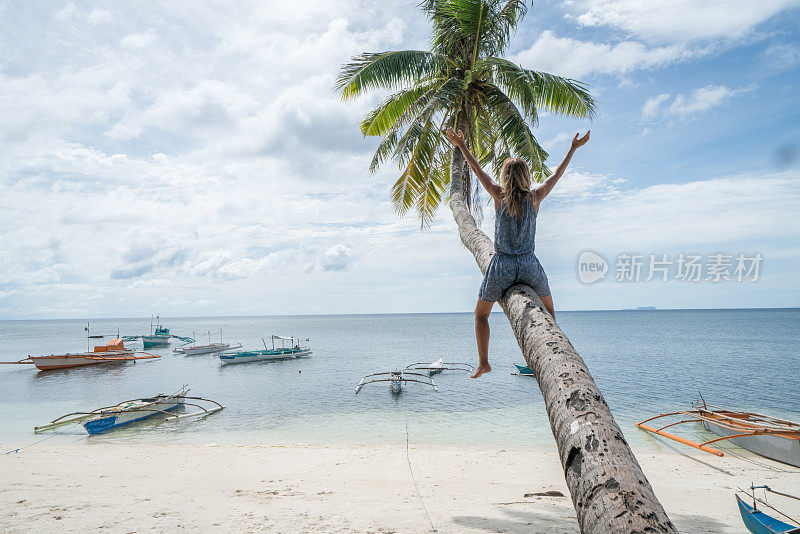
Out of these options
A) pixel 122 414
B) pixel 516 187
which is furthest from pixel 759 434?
pixel 122 414

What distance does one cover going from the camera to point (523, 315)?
2814 mm

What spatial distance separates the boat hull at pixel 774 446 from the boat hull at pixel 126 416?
2267cm

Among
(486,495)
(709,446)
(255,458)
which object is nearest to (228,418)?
(255,458)

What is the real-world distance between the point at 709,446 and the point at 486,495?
996cm

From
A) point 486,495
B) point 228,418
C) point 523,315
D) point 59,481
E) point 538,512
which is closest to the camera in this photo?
point 523,315

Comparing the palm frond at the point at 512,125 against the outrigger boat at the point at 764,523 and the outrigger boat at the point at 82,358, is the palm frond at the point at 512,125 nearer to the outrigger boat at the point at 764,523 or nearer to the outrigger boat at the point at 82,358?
the outrigger boat at the point at 764,523

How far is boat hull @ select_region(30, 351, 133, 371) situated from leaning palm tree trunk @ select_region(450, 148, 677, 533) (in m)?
47.5

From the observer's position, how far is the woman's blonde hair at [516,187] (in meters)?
3.09

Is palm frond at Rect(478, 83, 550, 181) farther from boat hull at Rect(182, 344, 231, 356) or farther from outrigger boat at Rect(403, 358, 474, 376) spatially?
boat hull at Rect(182, 344, 231, 356)

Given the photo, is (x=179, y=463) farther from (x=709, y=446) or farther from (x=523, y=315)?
(x=709, y=446)

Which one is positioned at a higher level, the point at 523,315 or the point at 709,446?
the point at 523,315

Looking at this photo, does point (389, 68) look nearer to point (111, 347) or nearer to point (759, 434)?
point (759, 434)

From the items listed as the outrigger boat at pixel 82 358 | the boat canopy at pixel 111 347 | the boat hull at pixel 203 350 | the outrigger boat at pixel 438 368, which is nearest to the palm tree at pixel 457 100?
the outrigger boat at pixel 438 368

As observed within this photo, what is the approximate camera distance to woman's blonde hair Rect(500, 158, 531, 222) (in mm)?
3088
